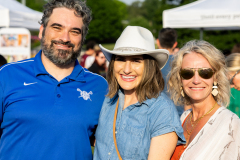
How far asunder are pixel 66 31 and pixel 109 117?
39.7 inches

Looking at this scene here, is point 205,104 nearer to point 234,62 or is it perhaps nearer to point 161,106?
point 161,106

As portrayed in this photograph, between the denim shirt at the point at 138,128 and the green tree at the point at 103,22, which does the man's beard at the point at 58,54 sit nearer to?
the denim shirt at the point at 138,128

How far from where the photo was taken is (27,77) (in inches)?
100

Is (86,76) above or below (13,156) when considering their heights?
above

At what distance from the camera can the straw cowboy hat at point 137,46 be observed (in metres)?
2.37

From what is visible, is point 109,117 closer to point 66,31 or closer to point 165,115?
point 165,115

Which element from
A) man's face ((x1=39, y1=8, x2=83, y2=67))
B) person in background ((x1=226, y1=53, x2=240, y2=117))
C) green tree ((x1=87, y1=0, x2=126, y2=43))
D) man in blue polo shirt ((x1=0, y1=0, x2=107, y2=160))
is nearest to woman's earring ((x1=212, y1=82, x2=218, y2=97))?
man in blue polo shirt ((x1=0, y1=0, x2=107, y2=160))

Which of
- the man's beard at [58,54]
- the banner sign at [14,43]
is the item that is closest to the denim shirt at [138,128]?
the man's beard at [58,54]

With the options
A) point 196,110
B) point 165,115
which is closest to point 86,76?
point 165,115

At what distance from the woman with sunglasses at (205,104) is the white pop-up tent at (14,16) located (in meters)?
5.06

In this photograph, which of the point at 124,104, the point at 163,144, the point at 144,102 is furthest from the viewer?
the point at 124,104

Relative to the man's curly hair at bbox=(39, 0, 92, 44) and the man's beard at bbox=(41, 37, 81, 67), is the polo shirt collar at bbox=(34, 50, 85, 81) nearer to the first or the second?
the man's beard at bbox=(41, 37, 81, 67)

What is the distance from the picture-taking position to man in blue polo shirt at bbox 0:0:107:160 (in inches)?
93.4

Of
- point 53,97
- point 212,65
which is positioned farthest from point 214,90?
point 53,97
